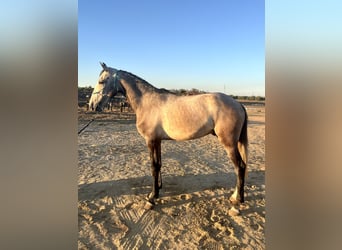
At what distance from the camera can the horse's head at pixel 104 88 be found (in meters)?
3.02

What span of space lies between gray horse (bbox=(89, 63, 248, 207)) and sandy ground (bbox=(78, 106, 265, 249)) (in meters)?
0.29

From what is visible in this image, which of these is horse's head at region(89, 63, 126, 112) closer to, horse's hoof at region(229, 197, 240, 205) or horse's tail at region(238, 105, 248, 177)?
horse's tail at region(238, 105, 248, 177)

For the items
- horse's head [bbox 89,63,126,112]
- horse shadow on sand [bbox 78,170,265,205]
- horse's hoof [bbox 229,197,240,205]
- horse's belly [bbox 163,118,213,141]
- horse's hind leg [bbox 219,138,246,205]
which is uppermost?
horse's head [bbox 89,63,126,112]

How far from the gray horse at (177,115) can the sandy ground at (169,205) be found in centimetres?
29

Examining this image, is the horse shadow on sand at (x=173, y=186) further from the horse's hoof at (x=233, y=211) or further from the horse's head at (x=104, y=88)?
the horse's head at (x=104, y=88)

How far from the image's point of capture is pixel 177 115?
9.71 feet

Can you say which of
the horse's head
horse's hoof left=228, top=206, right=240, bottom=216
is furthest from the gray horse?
horse's hoof left=228, top=206, right=240, bottom=216

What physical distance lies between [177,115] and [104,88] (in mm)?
1053

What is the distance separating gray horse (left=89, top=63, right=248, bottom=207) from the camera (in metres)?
2.91

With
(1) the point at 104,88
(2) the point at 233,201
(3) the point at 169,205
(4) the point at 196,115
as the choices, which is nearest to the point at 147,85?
(1) the point at 104,88
